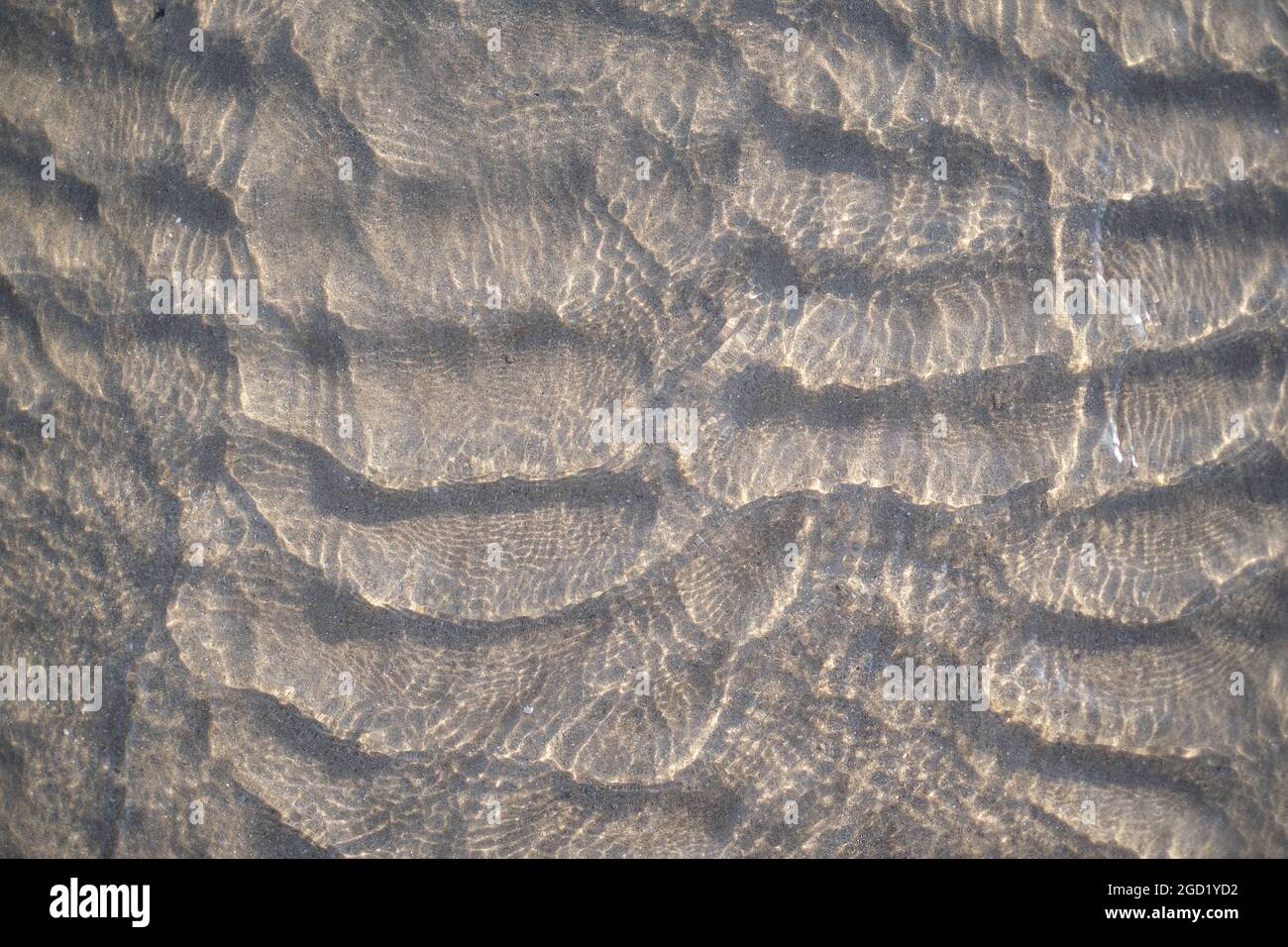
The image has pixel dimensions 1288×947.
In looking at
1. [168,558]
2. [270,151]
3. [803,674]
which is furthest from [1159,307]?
[168,558]

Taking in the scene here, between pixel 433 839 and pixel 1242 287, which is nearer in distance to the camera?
pixel 433 839

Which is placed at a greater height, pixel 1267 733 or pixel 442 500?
pixel 442 500

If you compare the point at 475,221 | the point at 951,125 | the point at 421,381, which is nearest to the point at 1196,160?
the point at 951,125

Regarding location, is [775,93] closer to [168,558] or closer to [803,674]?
[803,674]

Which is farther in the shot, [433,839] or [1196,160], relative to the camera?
[1196,160]

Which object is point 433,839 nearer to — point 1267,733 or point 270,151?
point 270,151

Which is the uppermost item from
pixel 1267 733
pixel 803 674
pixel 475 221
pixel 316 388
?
pixel 475 221
